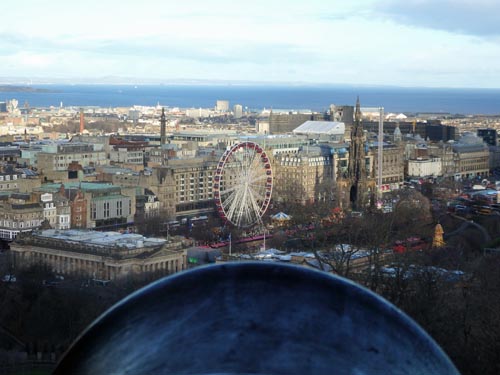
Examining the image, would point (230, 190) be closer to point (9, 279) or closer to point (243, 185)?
point (243, 185)

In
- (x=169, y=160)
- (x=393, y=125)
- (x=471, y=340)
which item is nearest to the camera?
(x=471, y=340)

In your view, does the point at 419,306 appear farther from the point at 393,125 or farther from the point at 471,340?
the point at 393,125

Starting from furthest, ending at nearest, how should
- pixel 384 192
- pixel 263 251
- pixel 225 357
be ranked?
pixel 384 192 < pixel 263 251 < pixel 225 357

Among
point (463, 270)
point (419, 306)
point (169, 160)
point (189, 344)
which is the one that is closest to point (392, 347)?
point (189, 344)

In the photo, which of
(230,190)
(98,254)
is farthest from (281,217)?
(98,254)

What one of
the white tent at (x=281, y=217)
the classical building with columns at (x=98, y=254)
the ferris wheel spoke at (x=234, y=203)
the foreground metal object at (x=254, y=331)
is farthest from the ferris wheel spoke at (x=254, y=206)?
the foreground metal object at (x=254, y=331)

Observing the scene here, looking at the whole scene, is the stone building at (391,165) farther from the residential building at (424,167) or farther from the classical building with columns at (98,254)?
the classical building with columns at (98,254)
